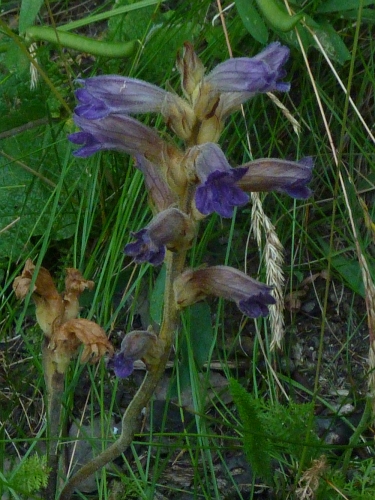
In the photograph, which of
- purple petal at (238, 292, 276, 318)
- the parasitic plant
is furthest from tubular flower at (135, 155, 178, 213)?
purple petal at (238, 292, 276, 318)

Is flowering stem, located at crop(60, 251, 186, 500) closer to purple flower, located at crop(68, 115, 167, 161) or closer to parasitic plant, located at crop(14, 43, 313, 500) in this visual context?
parasitic plant, located at crop(14, 43, 313, 500)

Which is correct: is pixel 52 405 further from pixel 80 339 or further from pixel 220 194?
pixel 220 194

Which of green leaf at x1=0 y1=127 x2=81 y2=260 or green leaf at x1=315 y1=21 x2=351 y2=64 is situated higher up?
green leaf at x1=315 y1=21 x2=351 y2=64

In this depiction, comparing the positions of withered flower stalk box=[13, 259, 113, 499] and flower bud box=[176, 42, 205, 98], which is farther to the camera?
withered flower stalk box=[13, 259, 113, 499]

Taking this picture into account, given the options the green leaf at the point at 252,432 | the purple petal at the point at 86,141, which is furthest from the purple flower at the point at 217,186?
the green leaf at the point at 252,432

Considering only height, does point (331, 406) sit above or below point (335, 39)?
below

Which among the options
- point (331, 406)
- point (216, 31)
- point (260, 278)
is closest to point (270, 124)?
point (216, 31)

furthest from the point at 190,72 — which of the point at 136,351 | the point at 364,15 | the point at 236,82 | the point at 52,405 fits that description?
the point at 364,15

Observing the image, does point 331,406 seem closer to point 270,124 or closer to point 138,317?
point 138,317
